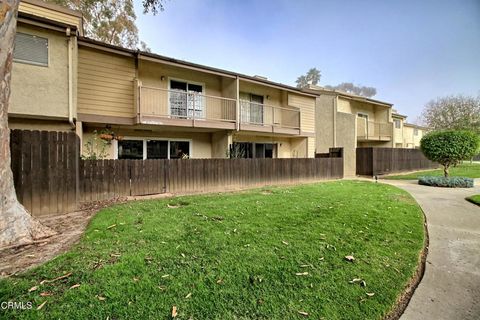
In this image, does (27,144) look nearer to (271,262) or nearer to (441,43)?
(271,262)

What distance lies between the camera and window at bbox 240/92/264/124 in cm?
1491

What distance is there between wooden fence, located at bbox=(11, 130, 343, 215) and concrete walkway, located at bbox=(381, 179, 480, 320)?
6969mm

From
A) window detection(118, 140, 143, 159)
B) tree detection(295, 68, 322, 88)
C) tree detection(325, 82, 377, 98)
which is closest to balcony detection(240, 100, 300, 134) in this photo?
window detection(118, 140, 143, 159)

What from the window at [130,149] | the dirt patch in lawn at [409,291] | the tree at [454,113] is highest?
the tree at [454,113]

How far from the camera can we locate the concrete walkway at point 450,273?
270 centimetres

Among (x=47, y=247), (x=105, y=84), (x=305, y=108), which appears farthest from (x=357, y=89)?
Answer: (x=47, y=247)

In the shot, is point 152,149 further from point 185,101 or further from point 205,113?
point 205,113

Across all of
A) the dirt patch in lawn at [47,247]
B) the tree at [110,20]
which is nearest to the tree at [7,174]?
the dirt patch in lawn at [47,247]

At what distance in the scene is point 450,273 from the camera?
11.7ft

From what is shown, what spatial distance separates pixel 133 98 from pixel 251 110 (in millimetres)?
7009

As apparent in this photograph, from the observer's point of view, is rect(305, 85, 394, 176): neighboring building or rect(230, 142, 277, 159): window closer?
rect(230, 142, 277, 159): window

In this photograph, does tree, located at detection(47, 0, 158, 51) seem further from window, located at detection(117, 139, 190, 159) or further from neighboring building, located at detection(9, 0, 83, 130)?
window, located at detection(117, 139, 190, 159)

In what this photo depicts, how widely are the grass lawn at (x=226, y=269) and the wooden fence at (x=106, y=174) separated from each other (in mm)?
1687

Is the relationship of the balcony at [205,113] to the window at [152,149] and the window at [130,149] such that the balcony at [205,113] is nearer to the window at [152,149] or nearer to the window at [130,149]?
the window at [152,149]
